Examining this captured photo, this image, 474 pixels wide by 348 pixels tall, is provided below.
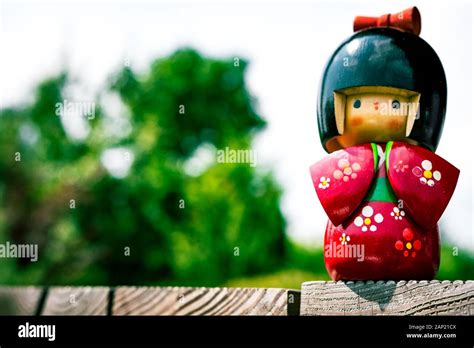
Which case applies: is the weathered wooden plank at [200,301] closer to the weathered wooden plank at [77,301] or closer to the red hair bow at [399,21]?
the weathered wooden plank at [77,301]

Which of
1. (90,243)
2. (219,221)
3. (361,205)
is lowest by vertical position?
(90,243)

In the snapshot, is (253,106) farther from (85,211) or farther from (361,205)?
(361,205)

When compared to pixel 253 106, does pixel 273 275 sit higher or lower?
lower

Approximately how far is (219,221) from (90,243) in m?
4.73

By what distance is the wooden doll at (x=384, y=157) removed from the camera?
7.17 feet

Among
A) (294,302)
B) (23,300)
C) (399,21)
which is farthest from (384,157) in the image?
(23,300)

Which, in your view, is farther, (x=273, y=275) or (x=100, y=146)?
(x=100, y=146)

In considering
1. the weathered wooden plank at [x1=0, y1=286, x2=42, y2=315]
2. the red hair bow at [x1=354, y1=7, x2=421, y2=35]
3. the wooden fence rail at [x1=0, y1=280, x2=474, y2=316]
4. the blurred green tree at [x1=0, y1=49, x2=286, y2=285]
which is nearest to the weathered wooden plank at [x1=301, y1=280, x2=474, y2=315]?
the wooden fence rail at [x1=0, y1=280, x2=474, y2=316]

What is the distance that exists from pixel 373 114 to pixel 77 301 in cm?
120

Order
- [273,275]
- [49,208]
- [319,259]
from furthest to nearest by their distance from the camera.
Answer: [49,208]
[319,259]
[273,275]

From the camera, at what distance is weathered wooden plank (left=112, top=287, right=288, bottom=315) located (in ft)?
6.22

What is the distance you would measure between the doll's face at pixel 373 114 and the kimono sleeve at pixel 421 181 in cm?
11
